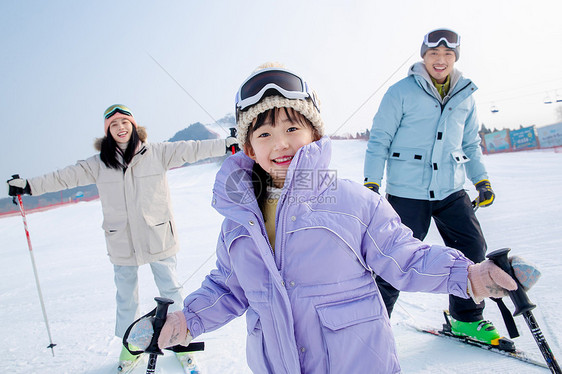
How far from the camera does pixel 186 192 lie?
13695mm

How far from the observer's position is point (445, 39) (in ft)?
7.93

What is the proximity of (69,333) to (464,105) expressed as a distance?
13.6 feet

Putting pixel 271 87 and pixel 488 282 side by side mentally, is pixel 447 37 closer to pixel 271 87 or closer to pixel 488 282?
pixel 271 87

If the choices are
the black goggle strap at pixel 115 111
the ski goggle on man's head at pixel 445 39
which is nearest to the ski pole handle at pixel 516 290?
the ski goggle on man's head at pixel 445 39

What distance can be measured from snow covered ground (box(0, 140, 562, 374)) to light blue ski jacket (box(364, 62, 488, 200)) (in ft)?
1.90

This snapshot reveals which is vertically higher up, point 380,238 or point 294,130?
point 294,130

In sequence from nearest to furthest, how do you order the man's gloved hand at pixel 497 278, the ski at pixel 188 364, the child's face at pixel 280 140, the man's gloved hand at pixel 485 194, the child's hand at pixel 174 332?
the man's gloved hand at pixel 497 278 → the child's hand at pixel 174 332 → the child's face at pixel 280 140 → the ski at pixel 188 364 → the man's gloved hand at pixel 485 194

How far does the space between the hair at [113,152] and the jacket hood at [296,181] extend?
5.74 feet

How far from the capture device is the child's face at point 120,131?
281 cm

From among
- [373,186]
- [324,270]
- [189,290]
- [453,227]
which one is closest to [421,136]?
[373,186]

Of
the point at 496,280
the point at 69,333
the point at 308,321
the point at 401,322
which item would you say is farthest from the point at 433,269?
the point at 69,333

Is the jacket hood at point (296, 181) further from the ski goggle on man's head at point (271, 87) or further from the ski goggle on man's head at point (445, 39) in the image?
the ski goggle on man's head at point (445, 39)

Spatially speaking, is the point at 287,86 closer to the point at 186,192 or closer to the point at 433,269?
the point at 433,269

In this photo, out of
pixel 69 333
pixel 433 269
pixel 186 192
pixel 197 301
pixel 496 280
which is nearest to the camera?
pixel 496 280
